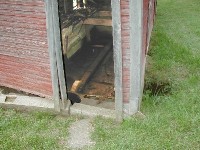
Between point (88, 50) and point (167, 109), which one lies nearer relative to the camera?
point (167, 109)

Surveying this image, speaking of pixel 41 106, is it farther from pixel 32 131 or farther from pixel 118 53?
pixel 118 53

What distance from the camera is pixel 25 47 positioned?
242 inches

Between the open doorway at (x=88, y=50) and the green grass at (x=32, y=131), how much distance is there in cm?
104

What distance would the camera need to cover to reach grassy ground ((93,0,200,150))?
17.4 ft

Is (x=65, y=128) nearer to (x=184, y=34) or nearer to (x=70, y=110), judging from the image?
(x=70, y=110)

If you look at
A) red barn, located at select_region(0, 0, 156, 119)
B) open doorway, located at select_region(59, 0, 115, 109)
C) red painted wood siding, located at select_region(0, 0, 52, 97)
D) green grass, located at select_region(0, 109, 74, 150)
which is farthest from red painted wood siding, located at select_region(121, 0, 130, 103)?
red painted wood siding, located at select_region(0, 0, 52, 97)

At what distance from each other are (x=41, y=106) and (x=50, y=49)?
49.0 inches

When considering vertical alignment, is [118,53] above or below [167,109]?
above

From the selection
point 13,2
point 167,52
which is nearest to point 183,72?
point 167,52

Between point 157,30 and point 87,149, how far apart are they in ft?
24.3

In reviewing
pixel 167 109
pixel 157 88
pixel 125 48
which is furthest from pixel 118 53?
pixel 157 88

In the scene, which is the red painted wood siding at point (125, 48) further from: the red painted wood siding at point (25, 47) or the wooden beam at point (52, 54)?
the red painted wood siding at point (25, 47)

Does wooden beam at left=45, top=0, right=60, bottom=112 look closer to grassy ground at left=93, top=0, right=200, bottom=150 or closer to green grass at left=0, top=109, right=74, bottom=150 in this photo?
green grass at left=0, top=109, right=74, bottom=150

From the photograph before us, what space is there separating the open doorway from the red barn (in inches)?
33.1
